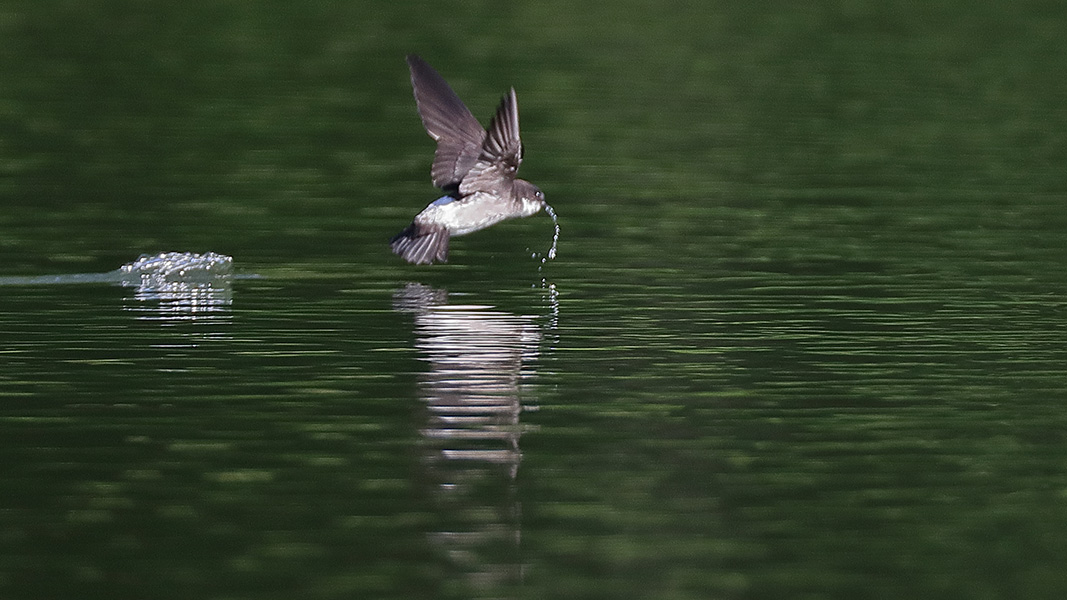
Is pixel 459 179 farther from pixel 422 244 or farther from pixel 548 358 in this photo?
pixel 548 358

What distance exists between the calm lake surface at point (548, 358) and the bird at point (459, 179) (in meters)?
0.51

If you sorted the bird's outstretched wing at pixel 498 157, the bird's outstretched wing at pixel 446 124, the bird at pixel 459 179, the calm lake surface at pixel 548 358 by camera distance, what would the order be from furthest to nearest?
1. the bird's outstretched wing at pixel 446 124
2. the bird at pixel 459 179
3. the bird's outstretched wing at pixel 498 157
4. the calm lake surface at pixel 548 358

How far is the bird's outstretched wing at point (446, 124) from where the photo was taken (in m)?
18.6

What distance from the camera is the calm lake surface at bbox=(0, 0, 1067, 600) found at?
1020 cm

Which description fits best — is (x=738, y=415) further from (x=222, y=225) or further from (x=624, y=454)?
(x=222, y=225)

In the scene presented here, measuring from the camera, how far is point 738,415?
13.1m

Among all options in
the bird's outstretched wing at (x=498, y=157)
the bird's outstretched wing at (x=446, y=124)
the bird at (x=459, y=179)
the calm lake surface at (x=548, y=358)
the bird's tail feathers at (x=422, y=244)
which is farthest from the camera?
the bird's outstretched wing at (x=446, y=124)

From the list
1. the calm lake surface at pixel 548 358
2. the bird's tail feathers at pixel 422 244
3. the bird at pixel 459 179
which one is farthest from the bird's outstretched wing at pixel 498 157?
the calm lake surface at pixel 548 358

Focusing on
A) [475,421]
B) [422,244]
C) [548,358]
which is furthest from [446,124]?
[475,421]

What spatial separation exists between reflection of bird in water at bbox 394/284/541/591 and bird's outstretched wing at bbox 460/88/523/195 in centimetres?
104

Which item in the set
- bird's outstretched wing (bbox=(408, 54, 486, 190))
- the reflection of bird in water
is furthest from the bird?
the reflection of bird in water

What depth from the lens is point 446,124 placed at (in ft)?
61.2

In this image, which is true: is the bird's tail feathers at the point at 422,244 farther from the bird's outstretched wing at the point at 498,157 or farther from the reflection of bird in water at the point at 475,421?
the bird's outstretched wing at the point at 498,157

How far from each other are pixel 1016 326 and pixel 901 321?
0.90 meters
